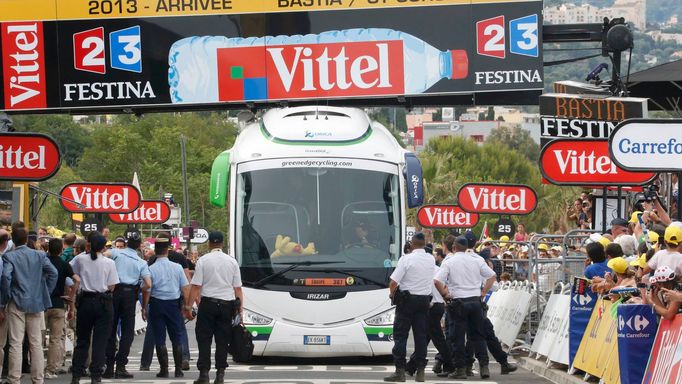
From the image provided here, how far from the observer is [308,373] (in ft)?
64.2

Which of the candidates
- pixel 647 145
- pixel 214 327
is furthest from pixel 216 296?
pixel 647 145

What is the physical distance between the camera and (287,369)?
20344mm

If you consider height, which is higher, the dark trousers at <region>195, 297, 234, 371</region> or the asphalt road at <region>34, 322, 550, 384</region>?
the dark trousers at <region>195, 297, 234, 371</region>

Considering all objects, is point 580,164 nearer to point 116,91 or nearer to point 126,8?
point 116,91

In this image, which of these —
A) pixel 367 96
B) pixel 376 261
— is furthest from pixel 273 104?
pixel 376 261

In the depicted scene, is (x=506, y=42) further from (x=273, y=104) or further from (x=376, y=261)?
(x=376, y=261)

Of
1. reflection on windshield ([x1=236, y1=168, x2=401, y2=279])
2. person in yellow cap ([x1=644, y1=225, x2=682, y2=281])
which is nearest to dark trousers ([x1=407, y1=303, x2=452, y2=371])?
reflection on windshield ([x1=236, y1=168, x2=401, y2=279])

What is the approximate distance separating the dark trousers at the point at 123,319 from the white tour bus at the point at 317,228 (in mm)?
1847

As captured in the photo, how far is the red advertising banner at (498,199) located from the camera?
3158 centimetres

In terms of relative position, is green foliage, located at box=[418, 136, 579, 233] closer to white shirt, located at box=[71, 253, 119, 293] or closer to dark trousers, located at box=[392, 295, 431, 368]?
dark trousers, located at box=[392, 295, 431, 368]

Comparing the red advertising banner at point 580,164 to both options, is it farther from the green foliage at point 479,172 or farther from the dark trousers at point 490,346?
the green foliage at point 479,172

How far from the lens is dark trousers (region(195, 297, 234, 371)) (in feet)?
58.3

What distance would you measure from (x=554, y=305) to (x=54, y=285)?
23.9 ft

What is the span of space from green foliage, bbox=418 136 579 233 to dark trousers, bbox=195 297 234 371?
237ft
